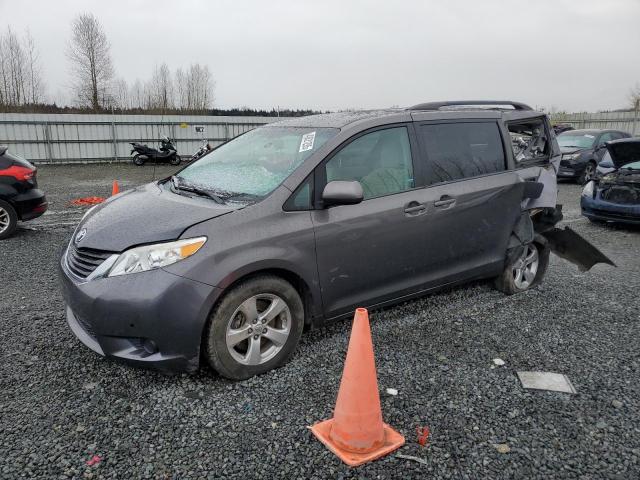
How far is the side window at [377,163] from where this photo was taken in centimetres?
366

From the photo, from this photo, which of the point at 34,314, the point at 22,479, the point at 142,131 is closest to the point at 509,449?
the point at 22,479

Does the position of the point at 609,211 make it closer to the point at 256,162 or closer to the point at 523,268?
the point at 523,268

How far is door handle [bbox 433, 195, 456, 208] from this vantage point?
404cm

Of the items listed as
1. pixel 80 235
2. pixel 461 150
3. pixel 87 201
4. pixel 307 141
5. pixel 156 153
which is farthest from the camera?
pixel 156 153

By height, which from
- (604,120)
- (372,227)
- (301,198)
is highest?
(604,120)

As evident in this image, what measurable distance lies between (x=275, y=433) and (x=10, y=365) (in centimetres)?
200

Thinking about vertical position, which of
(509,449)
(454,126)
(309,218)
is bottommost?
(509,449)

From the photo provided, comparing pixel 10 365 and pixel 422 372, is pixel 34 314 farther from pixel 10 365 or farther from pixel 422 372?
pixel 422 372

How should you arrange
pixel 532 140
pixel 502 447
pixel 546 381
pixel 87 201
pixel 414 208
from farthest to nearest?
pixel 87 201
pixel 532 140
pixel 414 208
pixel 546 381
pixel 502 447

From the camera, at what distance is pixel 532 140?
5.18m

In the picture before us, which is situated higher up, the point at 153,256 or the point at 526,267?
the point at 153,256

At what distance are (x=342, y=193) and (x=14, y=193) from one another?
6148mm

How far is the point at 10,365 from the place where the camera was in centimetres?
350

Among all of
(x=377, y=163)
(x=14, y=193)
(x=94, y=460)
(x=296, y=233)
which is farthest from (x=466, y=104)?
(x=14, y=193)
